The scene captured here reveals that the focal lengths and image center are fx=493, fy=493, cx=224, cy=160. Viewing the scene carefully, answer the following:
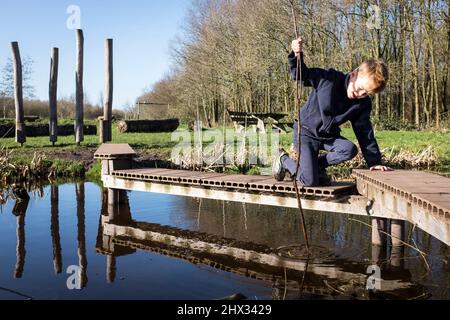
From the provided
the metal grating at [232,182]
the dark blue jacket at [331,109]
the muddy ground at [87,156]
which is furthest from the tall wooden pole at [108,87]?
the dark blue jacket at [331,109]

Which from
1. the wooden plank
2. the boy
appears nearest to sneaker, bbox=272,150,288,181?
the boy

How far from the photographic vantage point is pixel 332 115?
→ 4.71 metres

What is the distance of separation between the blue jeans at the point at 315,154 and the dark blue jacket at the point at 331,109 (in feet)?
0.24

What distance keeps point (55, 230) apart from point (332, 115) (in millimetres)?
3665

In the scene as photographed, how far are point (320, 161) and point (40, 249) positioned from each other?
3.13 metres

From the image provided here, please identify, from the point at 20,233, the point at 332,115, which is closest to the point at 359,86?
the point at 332,115

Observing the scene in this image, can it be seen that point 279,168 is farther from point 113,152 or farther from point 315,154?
point 113,152

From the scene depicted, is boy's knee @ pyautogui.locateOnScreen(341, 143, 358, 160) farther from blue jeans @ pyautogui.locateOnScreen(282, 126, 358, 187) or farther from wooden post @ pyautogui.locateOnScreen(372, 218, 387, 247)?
wooden post @ pyautogui.locateOnScreen(372, 218, 387, 247)

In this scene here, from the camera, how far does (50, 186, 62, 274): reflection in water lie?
4.74 m

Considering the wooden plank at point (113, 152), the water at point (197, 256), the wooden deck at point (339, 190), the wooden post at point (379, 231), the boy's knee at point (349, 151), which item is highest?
the boy's knee at point (349, 151)

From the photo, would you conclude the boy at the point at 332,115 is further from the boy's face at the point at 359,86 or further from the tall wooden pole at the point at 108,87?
the tall wooden pole at the point at 108,87

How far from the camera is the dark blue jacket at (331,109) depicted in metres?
4.57
